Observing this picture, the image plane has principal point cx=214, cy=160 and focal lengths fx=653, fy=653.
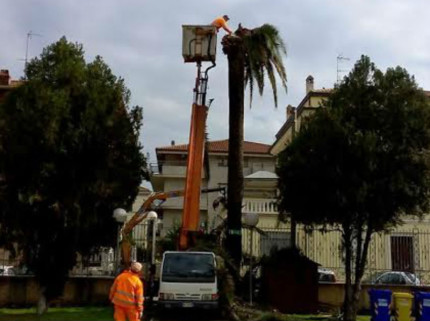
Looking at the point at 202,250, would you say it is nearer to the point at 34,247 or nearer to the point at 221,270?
the point at 221,270

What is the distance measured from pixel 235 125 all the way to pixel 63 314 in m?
8.26

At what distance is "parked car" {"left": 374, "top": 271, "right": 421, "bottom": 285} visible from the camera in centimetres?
2369

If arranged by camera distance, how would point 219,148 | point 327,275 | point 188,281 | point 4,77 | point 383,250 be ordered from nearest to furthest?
point 188,281 → point 327,275 → point 383,250 → point 4,77 → point 219,148

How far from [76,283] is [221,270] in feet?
19.2

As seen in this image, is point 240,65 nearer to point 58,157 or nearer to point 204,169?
point 58,157

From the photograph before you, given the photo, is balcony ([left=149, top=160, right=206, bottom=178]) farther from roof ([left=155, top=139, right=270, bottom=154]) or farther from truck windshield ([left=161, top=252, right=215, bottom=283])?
truck windshield ([left=161, top=252, right=215, bottom=283])

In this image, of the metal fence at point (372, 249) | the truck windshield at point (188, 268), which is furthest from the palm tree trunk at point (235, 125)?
the truck windshield at point (188, 268)

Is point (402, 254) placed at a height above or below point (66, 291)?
above

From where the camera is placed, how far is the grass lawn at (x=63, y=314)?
746 inches

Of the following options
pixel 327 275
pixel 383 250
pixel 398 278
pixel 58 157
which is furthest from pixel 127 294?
pixel 383 250

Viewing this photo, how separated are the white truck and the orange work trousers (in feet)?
19.3

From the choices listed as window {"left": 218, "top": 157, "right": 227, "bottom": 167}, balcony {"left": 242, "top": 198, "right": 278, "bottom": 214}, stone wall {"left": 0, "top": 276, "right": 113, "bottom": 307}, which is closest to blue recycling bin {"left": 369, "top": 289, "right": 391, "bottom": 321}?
stone wall {"left": 0, "top": 276, "right": 113, "bottom": 307}

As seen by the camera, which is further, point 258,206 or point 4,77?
point 4,77

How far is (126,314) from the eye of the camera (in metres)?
12.7
